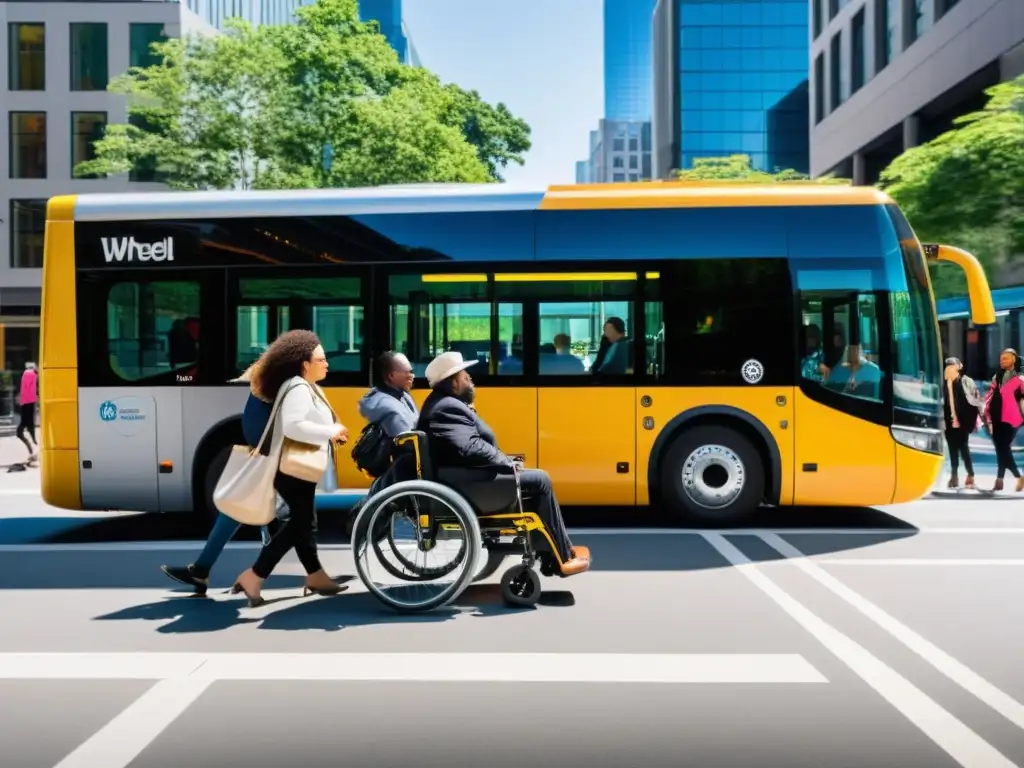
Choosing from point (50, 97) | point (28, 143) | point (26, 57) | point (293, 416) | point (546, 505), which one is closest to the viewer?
point (293, 416)

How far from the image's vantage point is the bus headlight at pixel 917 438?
34.5 ft

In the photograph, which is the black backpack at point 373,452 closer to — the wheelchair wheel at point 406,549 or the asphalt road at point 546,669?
the wheelchair wheel at point 406,549

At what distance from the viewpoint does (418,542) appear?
7.34 meters

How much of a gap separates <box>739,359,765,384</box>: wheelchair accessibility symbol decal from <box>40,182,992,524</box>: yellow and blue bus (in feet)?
0.06

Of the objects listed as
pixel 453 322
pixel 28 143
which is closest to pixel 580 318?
pixel 453 322

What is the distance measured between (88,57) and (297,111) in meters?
17.4

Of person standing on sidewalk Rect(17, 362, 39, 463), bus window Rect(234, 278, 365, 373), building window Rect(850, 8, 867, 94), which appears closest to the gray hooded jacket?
bus window Rect(234, 278, 365, 373)

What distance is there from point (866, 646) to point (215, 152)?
30772mm

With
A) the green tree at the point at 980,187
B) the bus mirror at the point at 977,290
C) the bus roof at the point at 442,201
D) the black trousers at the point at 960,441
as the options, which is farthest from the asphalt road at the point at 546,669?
the green tree at the point at 980,187

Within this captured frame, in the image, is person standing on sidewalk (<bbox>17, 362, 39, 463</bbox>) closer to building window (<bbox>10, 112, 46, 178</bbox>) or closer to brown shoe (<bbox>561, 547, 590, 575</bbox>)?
brown shoe (<bbox>561, 547, 590, 575</bbox>)

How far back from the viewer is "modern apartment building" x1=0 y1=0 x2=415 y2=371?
46156 mm

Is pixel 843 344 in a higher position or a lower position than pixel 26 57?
lower

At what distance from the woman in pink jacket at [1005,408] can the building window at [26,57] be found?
1622 inches

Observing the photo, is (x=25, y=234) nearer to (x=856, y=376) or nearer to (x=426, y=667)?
(x=856, y=376)
